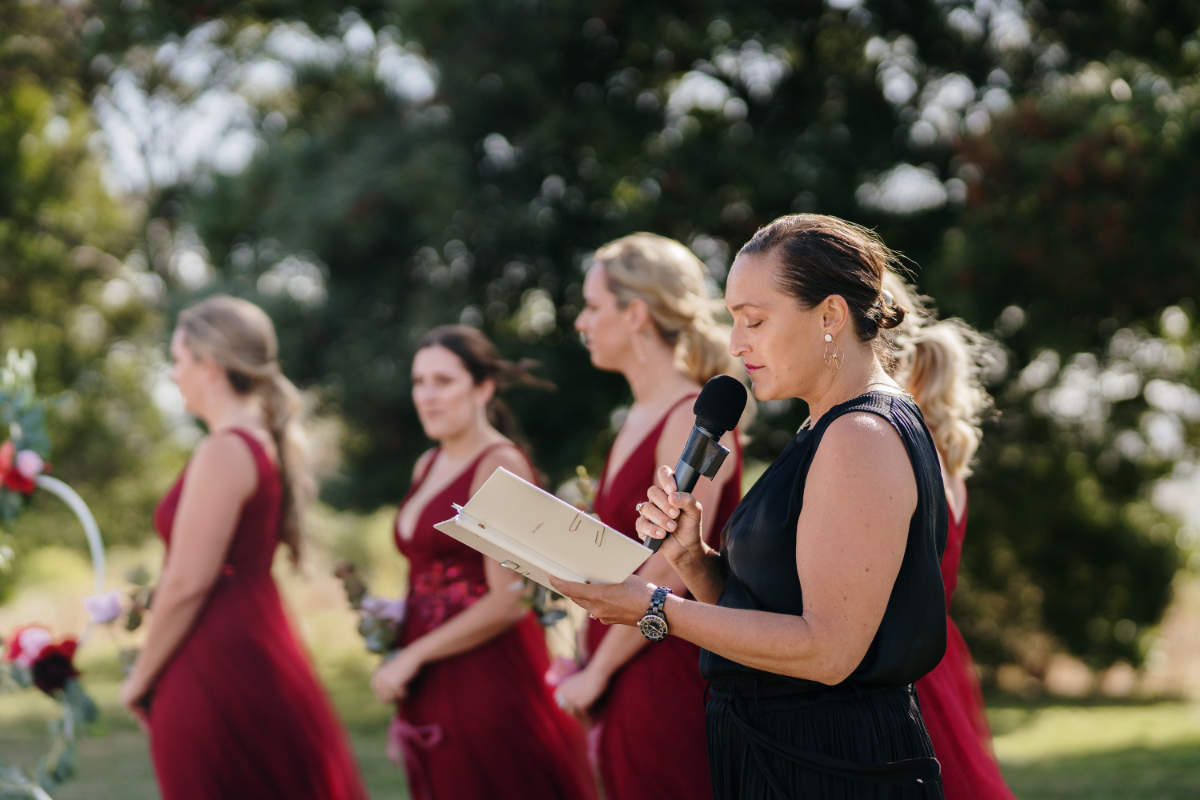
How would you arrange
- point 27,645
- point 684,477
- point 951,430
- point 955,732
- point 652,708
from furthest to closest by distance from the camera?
point 27,645 → point 951,430 → point 652,708 → point 955,732 → point 684,477

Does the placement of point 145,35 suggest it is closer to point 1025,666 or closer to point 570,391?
point 570,391

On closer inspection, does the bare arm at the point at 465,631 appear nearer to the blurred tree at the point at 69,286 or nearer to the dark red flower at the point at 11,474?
the dark red flower at the point at 11,474

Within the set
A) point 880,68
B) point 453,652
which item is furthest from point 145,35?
point 453,652

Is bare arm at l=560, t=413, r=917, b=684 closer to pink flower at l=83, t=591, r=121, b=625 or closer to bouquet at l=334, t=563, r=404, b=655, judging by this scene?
bouquet at l=334, t=563, r=404, b=655

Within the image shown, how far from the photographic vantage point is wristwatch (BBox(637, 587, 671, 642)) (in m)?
2.49

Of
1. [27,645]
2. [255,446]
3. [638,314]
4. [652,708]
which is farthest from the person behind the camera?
[255,446]

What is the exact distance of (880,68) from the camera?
1304 cm

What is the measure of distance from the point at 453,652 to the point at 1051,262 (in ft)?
22.8

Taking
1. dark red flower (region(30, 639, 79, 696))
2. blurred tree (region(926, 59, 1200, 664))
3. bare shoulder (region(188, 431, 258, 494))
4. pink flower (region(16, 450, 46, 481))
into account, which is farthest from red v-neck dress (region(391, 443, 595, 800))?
blurred tree (region(926, 59, 1200, 664))

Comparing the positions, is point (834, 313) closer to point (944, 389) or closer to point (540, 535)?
point (540, 535)

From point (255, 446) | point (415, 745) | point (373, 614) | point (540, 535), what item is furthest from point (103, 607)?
point (540, 535)

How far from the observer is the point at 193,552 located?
15.3ft

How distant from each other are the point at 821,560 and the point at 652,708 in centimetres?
176

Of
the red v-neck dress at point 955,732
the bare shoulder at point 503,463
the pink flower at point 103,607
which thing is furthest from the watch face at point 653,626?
the pink flower at point 103,607
